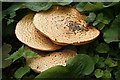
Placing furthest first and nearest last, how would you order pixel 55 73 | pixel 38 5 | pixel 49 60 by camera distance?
pixel 38 5, pixel 49 60, pixel 55 73

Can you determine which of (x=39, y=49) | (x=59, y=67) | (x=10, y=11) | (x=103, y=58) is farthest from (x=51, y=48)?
(x=10, y=11)

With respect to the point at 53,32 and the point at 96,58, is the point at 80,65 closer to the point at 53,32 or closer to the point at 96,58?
the point at 96,58

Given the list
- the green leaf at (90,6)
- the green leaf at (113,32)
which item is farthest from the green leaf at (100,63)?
the green leaf at (90,6)

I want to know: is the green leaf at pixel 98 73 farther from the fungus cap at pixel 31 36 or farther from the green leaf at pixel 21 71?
the green leaf at pixel 21 71

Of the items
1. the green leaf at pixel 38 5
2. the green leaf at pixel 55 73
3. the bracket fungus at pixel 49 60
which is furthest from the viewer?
the green leaf at pixel 38 5

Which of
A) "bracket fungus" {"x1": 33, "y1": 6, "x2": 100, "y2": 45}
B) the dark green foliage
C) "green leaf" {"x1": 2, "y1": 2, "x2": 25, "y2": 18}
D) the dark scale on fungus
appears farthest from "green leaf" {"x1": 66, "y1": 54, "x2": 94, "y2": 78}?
"green leaf" {"x1": 2, "y1": 2, "x2": 25, "y2": 18}

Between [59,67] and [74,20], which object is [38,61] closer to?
[59,67]

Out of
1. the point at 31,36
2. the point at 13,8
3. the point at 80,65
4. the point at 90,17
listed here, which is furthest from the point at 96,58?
the point at 13,8
